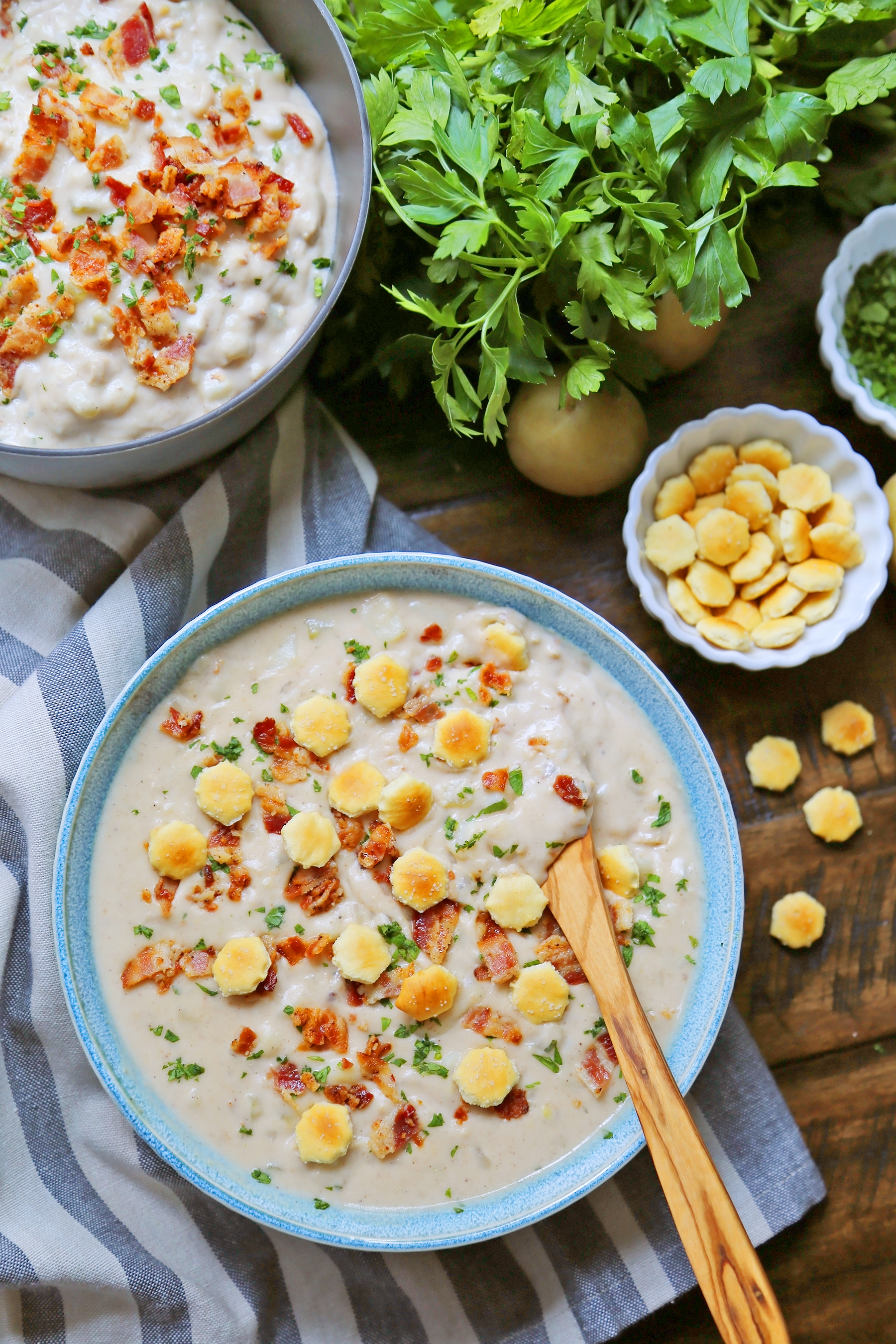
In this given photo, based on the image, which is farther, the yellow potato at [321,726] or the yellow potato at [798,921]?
the yellow potato at [798,921]

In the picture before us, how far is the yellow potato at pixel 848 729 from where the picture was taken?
9.66 feet

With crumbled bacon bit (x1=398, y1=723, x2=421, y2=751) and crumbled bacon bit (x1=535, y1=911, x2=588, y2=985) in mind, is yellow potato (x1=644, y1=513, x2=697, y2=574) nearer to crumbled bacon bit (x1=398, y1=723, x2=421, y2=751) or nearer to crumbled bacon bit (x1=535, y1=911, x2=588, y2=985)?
crumbled bacon bit (x1=398, y1=723, x2=421, y2=751)

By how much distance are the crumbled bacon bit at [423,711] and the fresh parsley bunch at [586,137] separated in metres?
0.66

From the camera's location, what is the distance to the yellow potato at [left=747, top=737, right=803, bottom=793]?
291 centimetres

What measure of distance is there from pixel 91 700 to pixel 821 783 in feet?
6.58

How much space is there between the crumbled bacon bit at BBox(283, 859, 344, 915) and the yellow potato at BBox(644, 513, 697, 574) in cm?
116

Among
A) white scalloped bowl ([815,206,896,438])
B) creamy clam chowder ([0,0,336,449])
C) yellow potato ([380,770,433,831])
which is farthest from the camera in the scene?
white scalloped bowl ([815,206,896,438])

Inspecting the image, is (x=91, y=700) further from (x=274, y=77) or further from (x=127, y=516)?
(x=274, y=77)

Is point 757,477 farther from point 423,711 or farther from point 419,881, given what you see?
point 419,881

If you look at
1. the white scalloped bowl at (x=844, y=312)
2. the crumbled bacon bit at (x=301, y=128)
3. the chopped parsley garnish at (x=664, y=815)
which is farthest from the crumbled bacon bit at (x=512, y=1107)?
the crumbled bacon bit at (x=301, y=128)

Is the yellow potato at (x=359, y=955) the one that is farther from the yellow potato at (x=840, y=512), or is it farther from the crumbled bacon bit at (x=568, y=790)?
the yellow potato at (x=840, y=512)

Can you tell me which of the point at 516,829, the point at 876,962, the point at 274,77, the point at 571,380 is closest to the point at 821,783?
the point at 876,962

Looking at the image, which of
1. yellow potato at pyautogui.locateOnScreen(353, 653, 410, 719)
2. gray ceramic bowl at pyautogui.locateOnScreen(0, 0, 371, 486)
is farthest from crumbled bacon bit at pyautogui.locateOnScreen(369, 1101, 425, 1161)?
gray ceramic bowl at pyautogui.locateOnScreen(0, 0, 371, 486)

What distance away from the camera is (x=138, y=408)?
2369mm
